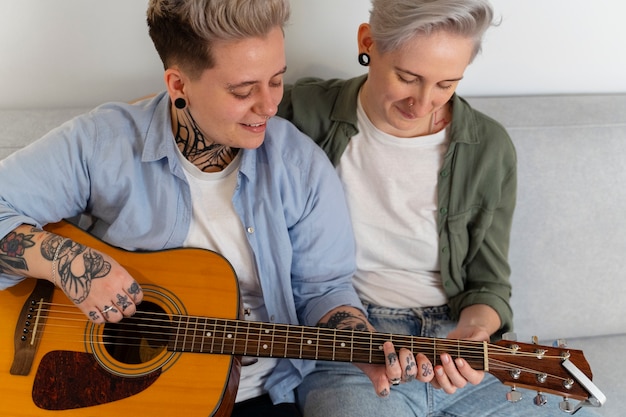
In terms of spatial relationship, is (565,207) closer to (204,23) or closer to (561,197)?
(561,197)

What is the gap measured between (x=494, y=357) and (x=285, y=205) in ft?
1.94

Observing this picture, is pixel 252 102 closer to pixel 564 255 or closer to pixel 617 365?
pixel 564 255

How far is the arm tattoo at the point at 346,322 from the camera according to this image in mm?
1435

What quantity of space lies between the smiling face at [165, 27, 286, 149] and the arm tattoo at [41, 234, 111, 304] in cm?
38

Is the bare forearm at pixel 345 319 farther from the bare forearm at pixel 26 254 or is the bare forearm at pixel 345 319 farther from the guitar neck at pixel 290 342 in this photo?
the bare forearm at pixel 26 254

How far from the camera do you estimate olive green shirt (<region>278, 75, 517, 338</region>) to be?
5.13 ft

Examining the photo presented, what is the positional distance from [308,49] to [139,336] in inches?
37.7

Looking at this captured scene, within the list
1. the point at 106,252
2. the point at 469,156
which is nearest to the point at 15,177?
the point at 106,252

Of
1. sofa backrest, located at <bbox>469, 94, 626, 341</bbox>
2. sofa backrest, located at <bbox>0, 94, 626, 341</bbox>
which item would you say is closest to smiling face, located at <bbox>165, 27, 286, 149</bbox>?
sofa backrest, located at <bbox>0, 94, 626, 341</bbox>

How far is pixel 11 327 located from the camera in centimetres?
135

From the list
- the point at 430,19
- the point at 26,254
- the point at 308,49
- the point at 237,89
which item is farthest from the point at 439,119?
the point at 26,254

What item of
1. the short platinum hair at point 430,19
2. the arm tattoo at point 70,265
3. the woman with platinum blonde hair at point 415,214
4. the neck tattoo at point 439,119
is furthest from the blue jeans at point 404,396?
the short platinum hair at point 430,19

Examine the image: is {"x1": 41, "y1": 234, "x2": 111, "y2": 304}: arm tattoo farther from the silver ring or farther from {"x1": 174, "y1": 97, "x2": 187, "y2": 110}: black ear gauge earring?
{"x1": 174, "y1": 97, "x2": 187, "y2": 110}: black ear gauge earring

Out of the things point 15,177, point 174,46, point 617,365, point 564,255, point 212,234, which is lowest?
point 617,365
